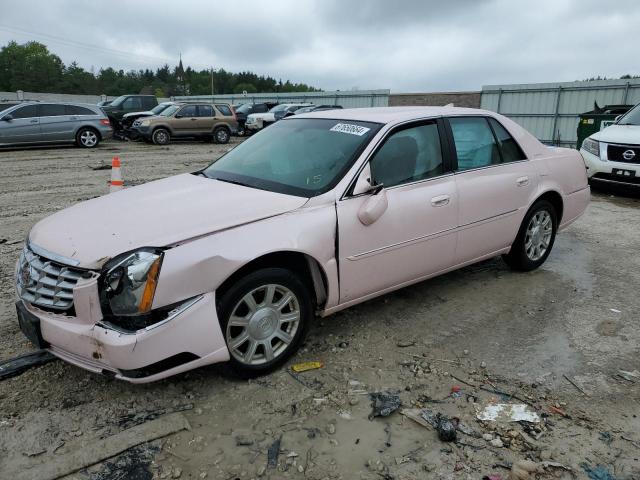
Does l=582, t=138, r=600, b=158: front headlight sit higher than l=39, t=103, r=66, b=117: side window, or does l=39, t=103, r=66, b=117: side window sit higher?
l=39, t=103, r=66, b=117: side window

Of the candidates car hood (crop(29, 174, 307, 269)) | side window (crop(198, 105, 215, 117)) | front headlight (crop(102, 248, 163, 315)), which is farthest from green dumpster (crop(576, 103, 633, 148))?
side window (crop(198, 105, 215, 117))

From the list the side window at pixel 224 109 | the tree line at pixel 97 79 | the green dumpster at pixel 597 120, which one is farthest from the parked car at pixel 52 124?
the tree line at pixel 97 79

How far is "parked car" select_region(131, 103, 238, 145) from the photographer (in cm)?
1822

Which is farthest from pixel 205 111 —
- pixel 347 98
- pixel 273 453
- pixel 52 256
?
pixel 273 453

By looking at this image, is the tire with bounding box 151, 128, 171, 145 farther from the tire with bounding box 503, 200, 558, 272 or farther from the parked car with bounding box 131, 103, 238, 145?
the tire with bounding box 503, 200, 558, 272

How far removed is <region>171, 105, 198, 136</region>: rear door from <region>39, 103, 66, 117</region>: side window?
399cm

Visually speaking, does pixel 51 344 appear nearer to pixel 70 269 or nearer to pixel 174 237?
pixel 70 269

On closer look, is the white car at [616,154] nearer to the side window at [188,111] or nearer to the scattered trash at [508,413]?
the scattered trash at [508,413]

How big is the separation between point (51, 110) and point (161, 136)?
3942 millimetres

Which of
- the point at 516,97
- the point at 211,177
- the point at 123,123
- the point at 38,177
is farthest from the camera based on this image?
the point at 516,97

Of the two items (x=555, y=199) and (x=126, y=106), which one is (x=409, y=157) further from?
(x=126, y=106)

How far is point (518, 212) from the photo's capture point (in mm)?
4637

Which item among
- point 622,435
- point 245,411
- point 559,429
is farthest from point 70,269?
point 622,435

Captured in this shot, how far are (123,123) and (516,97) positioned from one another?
668 inches
